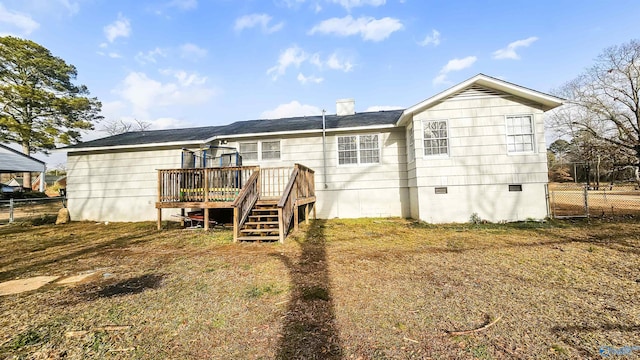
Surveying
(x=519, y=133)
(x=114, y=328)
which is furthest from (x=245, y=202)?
(x=519, y=133)

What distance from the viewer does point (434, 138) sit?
8562mm

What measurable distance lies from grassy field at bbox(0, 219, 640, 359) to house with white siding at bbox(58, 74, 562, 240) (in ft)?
7.46

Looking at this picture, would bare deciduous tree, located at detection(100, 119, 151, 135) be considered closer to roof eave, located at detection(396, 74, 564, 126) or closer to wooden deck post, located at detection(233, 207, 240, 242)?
wooden deck post, located at detection(233, 207, 240, 242)

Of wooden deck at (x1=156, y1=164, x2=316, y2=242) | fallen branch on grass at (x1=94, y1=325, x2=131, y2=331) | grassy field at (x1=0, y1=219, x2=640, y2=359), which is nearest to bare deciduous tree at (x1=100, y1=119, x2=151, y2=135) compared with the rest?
wooden deck at (x1=156, y1=164, x2=316, y2=242)

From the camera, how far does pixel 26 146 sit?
20703mm

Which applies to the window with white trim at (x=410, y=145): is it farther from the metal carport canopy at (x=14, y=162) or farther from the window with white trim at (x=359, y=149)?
the metal carport canopy at (x=14, y=162)

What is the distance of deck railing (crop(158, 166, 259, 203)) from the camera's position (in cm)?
790

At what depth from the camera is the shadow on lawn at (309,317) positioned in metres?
2.16

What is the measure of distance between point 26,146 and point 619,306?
108 ft

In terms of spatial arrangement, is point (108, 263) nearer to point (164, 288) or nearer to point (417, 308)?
point (164, 288)

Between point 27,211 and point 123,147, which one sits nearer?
point 123,147

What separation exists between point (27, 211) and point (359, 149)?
18890mm

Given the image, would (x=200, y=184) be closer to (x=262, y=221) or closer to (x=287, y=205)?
(x=262, y=221)

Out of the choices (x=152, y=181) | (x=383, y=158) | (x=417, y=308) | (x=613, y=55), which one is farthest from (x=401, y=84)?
(x=613, y=55)
